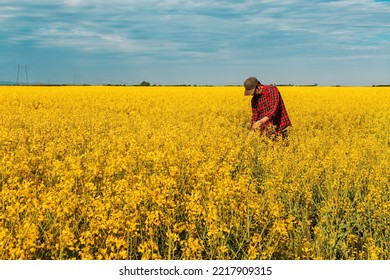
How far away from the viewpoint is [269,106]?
8547 mm

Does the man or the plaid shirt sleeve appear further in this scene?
the plaid shirt sleeve

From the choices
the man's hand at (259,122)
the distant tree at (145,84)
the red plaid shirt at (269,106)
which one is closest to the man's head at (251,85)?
the red plaid shirt at (269,106)

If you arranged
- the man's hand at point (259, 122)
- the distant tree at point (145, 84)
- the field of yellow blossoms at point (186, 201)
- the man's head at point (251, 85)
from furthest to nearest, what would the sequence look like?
the distant tree at point (145, 84) → the man's head at point (251, 85) → the man's hand at point (259, 122) → the field of yellow blossoms at point (186, 201)

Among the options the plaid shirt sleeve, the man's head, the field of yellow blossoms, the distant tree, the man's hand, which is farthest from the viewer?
the distant tree

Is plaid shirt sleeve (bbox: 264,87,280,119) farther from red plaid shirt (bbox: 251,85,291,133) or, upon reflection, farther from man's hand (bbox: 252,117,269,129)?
man's hand (bbox: 252,117,269,129)

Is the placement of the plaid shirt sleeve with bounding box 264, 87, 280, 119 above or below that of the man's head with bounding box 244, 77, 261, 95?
below

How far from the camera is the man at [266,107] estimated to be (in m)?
8.25

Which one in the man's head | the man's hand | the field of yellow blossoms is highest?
the man's head

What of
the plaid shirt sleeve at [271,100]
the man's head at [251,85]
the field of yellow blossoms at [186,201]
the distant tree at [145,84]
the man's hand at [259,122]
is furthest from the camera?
the distant tree at [145,84]

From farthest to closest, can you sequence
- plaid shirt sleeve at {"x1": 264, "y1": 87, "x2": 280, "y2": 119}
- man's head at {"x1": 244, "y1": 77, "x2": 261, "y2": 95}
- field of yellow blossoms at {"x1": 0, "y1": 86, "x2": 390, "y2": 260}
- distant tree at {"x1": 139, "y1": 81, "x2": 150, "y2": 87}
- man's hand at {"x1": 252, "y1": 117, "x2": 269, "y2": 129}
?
distant tree at {"x1": 139, "y1": 81, "x2": 150, "y2": 87} < plaid shirt sleeve at {"x1": 264, "y1": 87, "x2": 280, "y2": 119} < man's head at {"x1": 244, "y1": 77, "x2": 261, "y2": 95} < man's hand at {"x1": 252, "y1": 117, "x2": 269, "y2": 129} < field of yellow blossoms at {"x1": 0, "y1": 86, "x2": 390, "y2": 260}

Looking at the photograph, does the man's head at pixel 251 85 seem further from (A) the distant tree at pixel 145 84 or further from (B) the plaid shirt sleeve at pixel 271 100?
(A) the distant tree at pixel 145 84

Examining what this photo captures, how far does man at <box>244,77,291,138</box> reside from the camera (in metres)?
8.25

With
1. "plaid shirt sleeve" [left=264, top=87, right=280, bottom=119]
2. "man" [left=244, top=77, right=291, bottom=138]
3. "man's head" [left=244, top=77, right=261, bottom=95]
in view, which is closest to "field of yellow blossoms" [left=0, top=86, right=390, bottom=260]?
"man" [left=244, top=77, right=291, bottom=138]

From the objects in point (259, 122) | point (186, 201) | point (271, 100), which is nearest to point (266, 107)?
point (271, 100)
